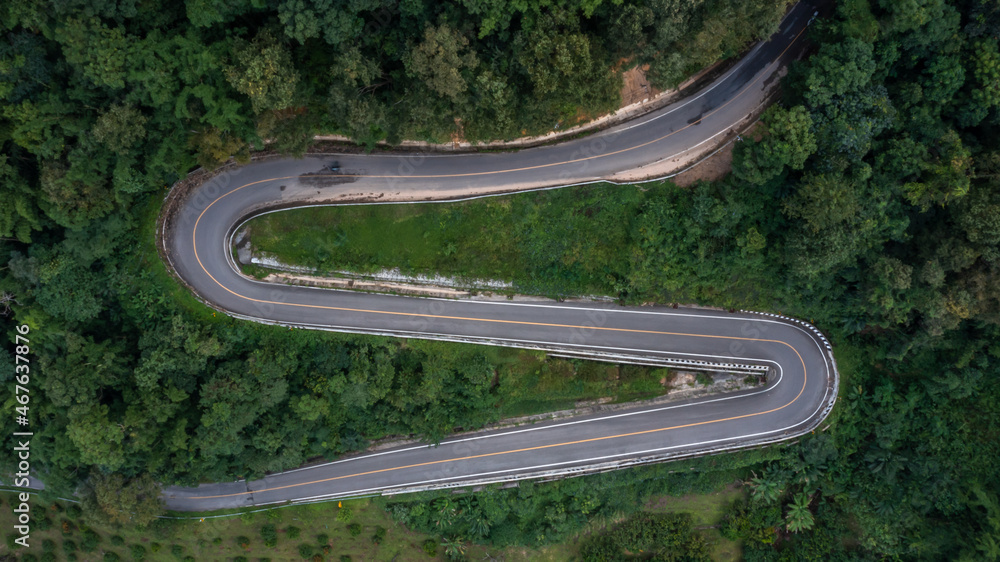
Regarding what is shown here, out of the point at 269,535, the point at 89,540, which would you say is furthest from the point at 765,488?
the point at 89,540

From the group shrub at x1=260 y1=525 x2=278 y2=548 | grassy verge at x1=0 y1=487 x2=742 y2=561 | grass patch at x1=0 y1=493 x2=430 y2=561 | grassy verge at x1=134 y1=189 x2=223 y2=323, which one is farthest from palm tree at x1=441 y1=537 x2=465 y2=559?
grassy verge at x1=134 y1=189 x2=223 y2=323

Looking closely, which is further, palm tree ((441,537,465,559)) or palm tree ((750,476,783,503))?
palm tree ((441,537,465,559))

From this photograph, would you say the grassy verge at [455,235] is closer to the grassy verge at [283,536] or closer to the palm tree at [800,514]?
the grassy verge at [283,536]

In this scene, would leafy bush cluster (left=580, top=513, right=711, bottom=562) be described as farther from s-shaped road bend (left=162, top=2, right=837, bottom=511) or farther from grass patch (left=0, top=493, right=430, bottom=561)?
grass patch (left=0, top=493, right=430, bottom=561)

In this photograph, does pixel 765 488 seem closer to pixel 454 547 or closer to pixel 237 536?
pixel 454 547

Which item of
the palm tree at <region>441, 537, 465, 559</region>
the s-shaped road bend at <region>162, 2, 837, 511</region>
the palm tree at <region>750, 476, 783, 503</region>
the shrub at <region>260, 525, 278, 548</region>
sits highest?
the s-shaped road bend at <region>162, 2, 837, 511</region>

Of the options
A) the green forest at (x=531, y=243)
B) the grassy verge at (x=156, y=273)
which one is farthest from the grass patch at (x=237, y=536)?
the grassy verge at (x=156, y=273)
